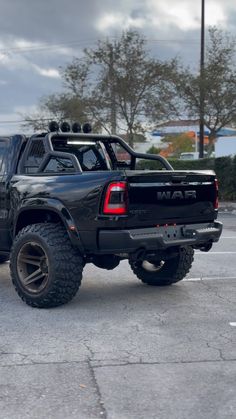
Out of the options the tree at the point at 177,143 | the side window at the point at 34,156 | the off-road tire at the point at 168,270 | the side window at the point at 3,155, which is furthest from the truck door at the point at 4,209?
the tree at the point at 177,143

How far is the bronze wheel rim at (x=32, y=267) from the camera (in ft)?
20.5

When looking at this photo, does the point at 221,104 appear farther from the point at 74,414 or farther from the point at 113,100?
the point at 74,414

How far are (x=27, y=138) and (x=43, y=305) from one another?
2021 millimetres

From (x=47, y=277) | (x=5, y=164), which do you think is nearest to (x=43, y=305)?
(x=47, y=277)

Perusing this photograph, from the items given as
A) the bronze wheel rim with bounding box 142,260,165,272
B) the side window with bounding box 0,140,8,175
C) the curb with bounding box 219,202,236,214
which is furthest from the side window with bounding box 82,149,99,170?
the curb with bounding box 219,202,236,214

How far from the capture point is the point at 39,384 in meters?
4.09

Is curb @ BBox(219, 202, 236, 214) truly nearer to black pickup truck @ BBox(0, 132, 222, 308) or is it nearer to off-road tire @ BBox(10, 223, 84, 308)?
black pickup truck @ BBox(0, 132, 222, 308)

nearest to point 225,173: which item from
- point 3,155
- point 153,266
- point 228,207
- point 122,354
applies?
point 228,207

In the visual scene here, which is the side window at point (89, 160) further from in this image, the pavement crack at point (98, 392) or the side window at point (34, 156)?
the pavement crack at point (98, 392)

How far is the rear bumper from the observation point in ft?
18.8

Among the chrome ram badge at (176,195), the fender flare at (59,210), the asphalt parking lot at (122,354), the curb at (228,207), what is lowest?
the curb at (228,207)

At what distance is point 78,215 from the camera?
19.4 ft

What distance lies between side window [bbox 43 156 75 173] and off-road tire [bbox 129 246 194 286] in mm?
1447

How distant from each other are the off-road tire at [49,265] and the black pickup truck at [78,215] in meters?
0.01
